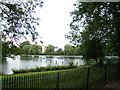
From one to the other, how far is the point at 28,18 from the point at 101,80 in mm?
5259

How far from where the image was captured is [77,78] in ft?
16.8

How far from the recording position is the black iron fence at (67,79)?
344 cm

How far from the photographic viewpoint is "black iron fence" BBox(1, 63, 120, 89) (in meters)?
3.44

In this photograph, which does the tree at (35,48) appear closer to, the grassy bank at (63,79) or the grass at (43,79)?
the grassy bank at (63,79)

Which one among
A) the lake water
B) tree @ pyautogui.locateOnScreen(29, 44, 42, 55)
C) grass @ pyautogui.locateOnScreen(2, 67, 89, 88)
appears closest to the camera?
grass @ pyautogui.locateOnScreen(2, 67, 89, 88)

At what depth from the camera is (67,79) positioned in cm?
471

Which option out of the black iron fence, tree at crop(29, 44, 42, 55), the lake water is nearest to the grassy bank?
the black iron fence

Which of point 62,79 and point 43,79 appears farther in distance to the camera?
point 62,79

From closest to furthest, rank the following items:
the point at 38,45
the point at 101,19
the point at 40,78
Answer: the point at 40,78 < the point at 38,45 < the point at 101,19

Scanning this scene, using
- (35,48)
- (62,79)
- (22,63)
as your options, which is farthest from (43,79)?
(22,63)

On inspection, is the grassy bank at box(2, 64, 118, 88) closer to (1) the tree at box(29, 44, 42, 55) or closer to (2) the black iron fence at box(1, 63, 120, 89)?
(2) the black iron fence at box(1, 63, 120, 89)

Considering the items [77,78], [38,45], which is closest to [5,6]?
[38,45]

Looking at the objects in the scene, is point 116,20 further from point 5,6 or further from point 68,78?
point 5,6

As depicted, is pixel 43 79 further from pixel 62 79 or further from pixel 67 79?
pixel 67 79
